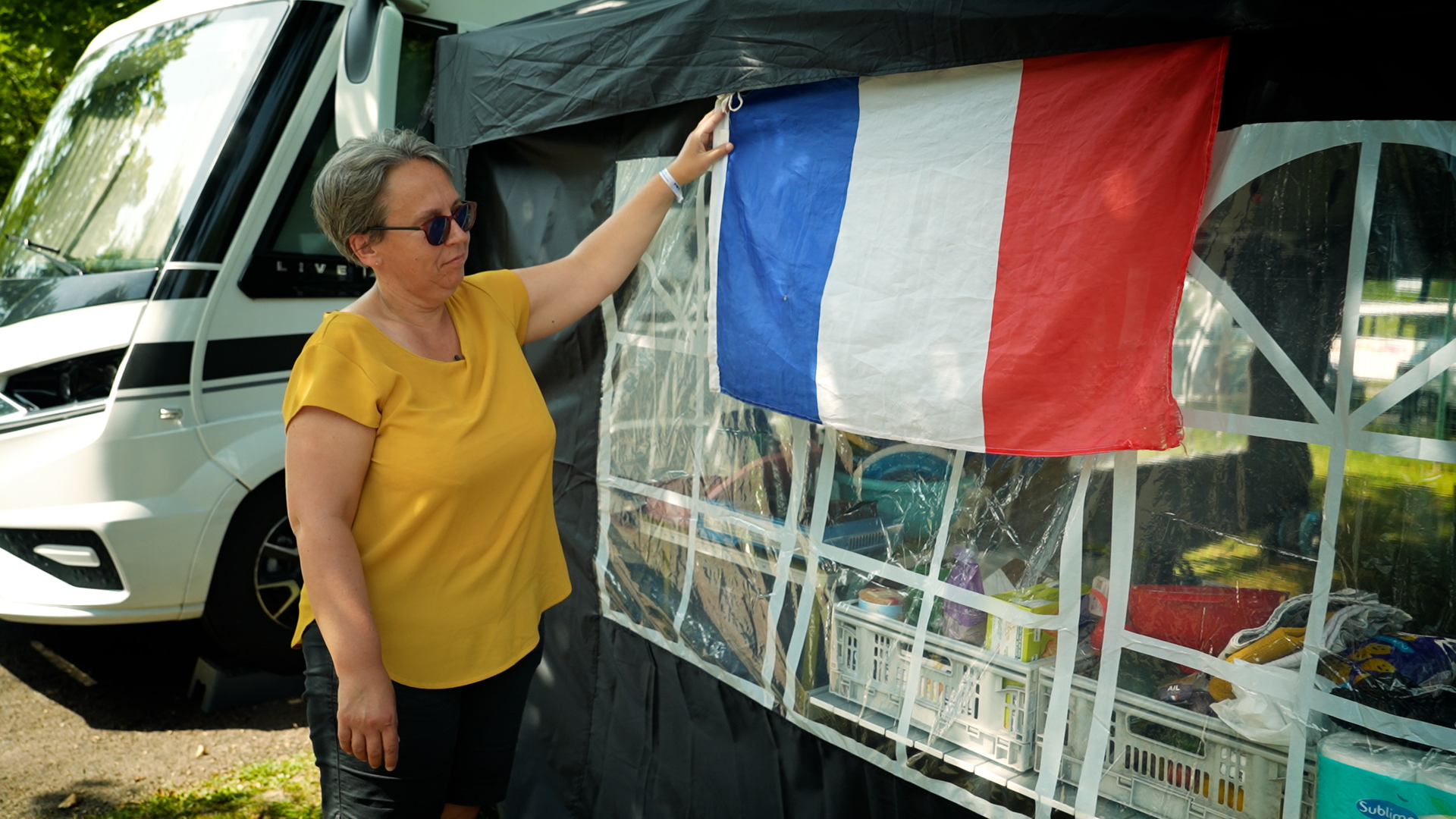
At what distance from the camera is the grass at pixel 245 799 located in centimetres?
324

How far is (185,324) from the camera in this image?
3658 mm

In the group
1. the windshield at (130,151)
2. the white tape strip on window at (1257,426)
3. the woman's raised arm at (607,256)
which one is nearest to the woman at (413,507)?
the woman's raised arm at (607,256)

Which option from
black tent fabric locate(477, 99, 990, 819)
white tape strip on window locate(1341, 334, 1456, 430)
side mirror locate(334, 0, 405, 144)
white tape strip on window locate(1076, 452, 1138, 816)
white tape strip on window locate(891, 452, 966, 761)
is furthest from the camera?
side mirror locate(334, 0, 405, 144)

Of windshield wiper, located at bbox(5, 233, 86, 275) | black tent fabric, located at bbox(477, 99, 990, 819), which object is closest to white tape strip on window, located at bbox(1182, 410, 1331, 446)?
black tent fabric, located at bbox(477, 99, 990, 819)

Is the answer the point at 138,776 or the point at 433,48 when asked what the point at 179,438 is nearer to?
the point at 138,776

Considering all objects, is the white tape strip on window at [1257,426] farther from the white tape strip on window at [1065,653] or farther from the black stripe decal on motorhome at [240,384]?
the black stripe decal on motorhome at [240,384]

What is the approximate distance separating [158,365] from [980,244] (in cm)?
315

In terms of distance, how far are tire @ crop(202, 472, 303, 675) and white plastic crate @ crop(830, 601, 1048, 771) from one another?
2.75 metres

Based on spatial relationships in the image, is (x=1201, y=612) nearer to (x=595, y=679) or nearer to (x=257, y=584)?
(x=595, y=679)

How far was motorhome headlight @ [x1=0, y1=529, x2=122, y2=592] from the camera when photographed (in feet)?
11.7

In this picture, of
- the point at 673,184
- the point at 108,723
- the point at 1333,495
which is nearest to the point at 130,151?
the point at 108,723

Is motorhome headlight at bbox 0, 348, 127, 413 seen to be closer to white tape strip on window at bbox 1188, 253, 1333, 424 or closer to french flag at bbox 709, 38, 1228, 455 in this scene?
french flag at bbox 709, 38, 1228, 455

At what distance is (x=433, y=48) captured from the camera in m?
3.92

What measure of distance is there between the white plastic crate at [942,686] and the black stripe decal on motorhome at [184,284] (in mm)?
2853
